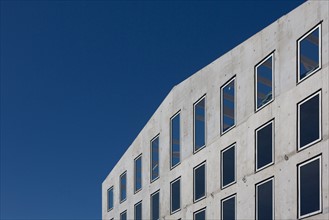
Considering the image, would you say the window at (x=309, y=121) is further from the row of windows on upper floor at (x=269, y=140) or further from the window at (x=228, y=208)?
the window at (x=228, y=208)

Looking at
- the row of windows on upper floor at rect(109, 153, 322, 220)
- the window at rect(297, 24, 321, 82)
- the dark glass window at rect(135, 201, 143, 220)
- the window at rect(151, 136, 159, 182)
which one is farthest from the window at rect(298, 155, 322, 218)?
the dark glass window at rect(135, 201, 143, 220)

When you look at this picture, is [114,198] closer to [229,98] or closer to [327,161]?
[229,98]

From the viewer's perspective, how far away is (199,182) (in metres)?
26.0

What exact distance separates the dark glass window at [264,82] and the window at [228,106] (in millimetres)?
1901

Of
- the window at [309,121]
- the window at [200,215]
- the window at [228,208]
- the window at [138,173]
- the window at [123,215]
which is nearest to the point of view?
the window at [309,121]

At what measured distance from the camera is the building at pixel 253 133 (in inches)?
738

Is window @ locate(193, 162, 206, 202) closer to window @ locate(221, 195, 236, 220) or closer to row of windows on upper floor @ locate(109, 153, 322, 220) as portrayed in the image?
row of windows on upper floor @ locate(109, 153, 322, 220)

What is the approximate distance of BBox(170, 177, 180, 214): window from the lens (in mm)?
28203

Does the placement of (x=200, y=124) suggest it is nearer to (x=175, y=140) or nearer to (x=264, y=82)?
(x=175, y=140)

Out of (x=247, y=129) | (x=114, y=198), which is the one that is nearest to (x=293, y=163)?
(x=247, y=129)

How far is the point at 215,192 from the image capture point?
24.5m

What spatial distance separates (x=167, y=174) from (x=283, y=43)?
11.1 m

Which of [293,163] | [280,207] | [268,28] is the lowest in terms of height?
[280,207]

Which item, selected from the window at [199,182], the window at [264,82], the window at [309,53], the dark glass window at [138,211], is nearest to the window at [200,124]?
the window at [199,182]
